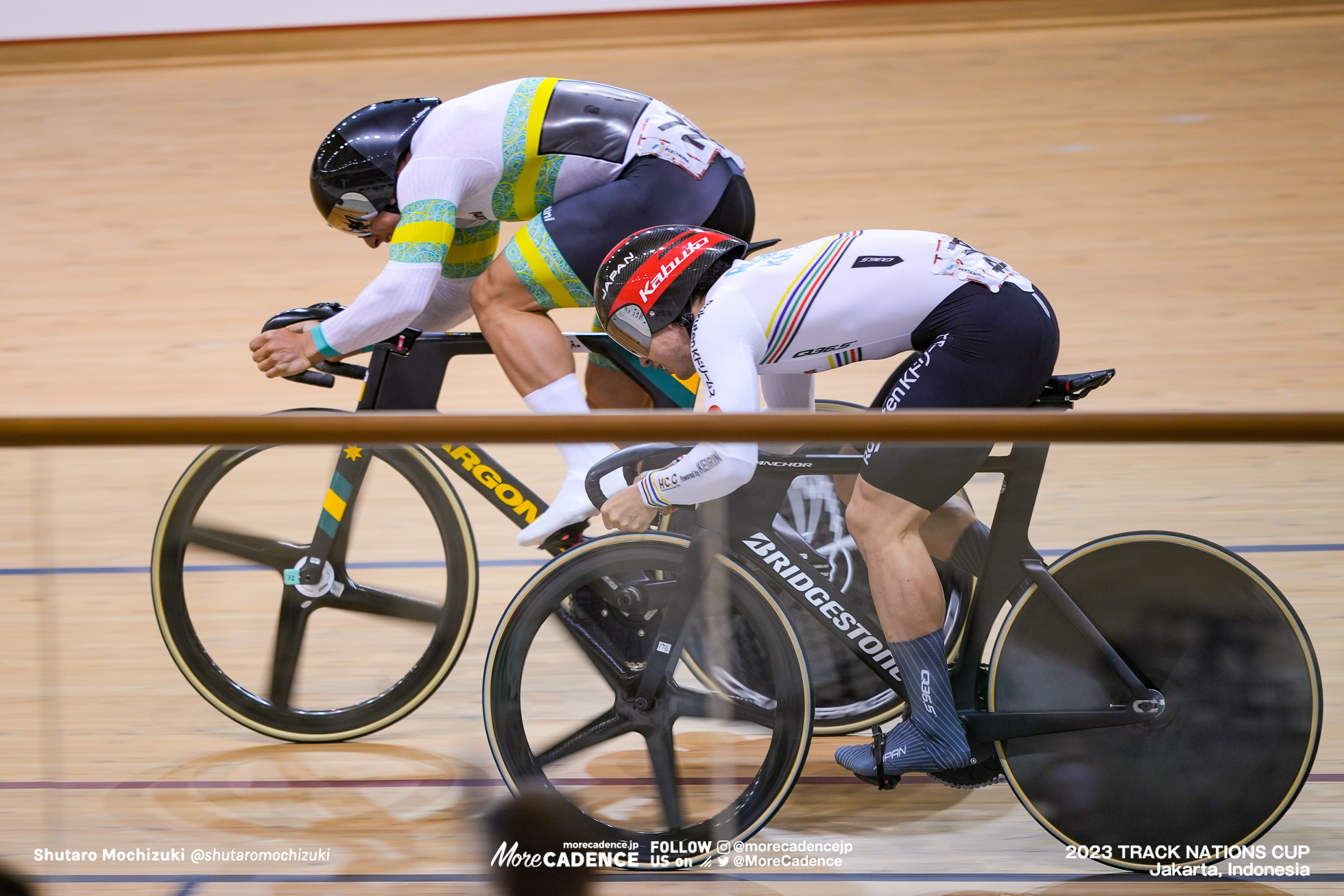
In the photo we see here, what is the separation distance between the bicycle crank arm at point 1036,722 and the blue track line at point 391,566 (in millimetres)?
264

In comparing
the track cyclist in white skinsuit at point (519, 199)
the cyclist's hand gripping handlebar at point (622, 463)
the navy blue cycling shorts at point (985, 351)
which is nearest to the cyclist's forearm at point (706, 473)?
the cyclist's hand gripping handlebar at point (622, 463)

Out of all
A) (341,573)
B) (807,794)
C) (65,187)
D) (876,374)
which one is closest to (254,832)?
(341,573)

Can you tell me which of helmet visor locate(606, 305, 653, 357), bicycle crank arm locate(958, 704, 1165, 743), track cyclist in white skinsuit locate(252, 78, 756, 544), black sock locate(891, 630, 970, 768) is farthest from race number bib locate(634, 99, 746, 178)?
bicycle crank arm locate(958, 704, 1165, 743)

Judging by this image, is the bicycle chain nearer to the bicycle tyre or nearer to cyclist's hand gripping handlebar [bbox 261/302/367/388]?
the bicycle tyre

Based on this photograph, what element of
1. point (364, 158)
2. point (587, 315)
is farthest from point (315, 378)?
point (587, 315)

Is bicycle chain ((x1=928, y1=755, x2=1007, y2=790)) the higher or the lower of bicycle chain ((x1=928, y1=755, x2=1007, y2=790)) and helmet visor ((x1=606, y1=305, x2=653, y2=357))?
the lower

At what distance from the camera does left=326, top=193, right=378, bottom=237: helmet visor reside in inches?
97.8

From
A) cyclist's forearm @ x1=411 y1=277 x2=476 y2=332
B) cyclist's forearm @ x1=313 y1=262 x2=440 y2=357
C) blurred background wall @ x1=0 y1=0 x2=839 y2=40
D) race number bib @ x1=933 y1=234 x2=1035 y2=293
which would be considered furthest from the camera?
blurred background wall @ x1=0 y1=0 x2=839 y2=40

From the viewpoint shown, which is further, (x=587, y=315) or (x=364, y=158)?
(x=587, y=315)

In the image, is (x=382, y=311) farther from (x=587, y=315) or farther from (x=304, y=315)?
(x=587, y=315)

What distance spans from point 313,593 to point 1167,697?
1.33m

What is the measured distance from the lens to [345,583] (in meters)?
2.03

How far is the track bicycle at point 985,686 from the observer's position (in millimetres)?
1794

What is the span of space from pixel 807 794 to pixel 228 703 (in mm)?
942
